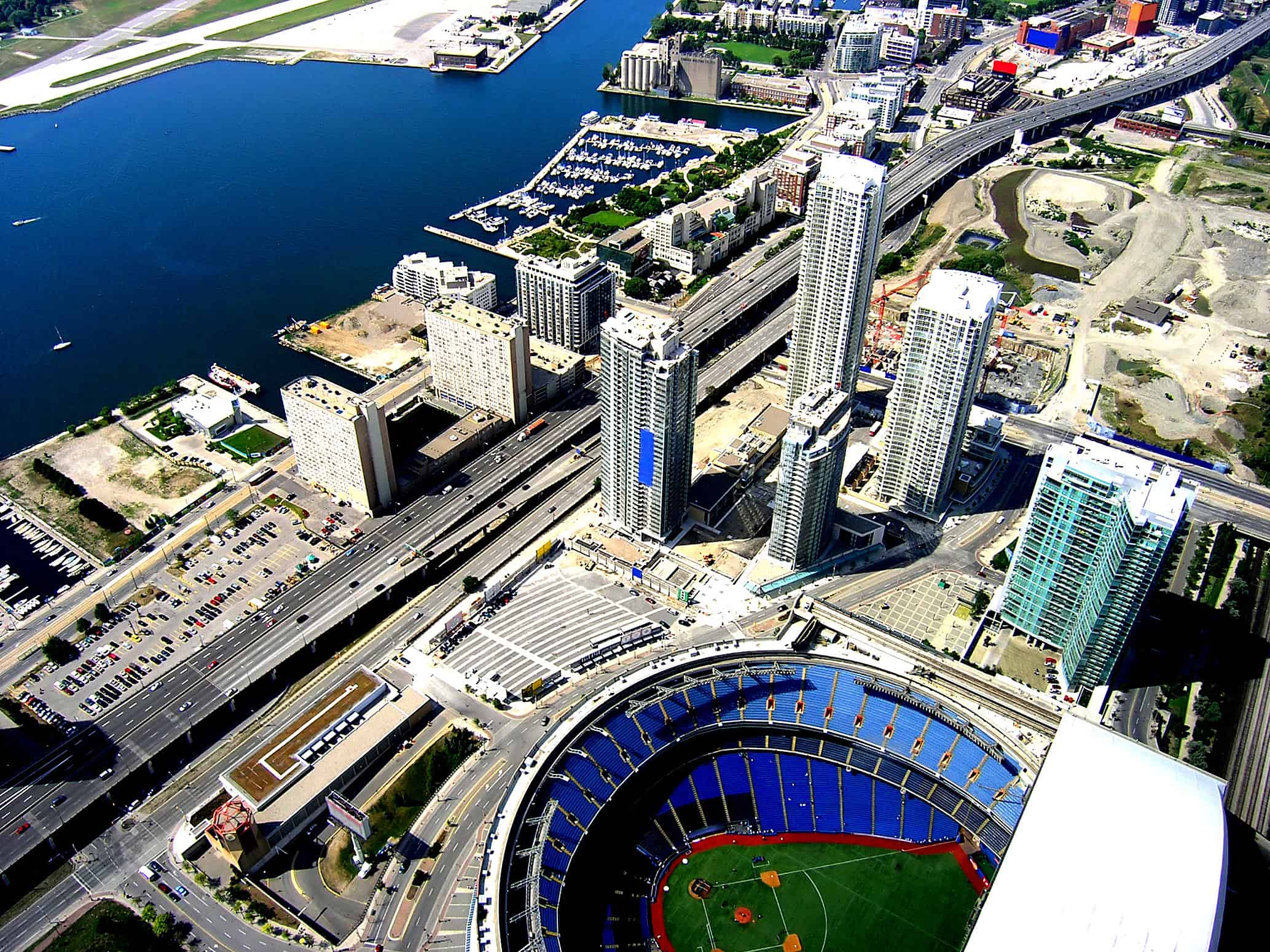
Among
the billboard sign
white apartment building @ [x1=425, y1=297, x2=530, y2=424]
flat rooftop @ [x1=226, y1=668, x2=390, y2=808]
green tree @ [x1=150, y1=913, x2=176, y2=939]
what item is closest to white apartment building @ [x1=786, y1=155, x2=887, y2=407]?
white apartment building @ [x1=425, y1=297, x2=530, y2=424]

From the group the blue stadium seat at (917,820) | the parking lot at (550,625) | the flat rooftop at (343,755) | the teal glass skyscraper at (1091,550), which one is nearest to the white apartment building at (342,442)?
the parking lot at (550,625)

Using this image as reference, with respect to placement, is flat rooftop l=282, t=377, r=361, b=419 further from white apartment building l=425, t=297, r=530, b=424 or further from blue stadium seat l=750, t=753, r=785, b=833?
blue stadium seat l=750, t=753, r=785, b=833

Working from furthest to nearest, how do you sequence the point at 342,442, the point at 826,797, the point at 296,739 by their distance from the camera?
the point at 342,442 < the point at 296,739 < the point at 826,797

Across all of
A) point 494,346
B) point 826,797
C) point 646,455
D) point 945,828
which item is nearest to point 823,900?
point 826,797

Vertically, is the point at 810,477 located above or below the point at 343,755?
above

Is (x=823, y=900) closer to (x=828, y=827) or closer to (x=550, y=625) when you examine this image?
(x=828, y=827)

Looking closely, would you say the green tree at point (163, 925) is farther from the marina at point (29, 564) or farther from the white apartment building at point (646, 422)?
the white apartment building at point (646, 422)

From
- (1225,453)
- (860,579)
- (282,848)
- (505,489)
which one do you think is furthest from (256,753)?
(1225,453)
